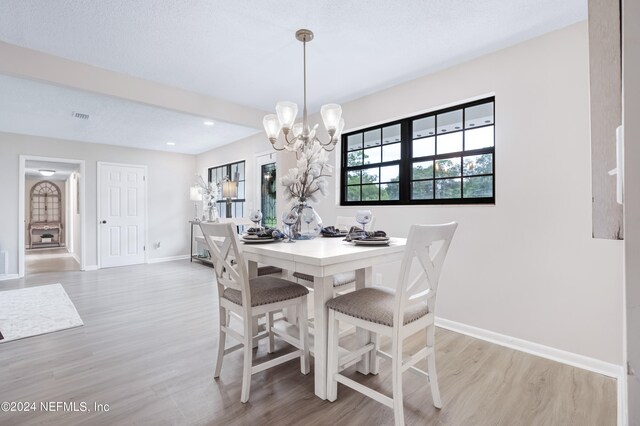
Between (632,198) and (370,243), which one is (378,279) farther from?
(632,198)

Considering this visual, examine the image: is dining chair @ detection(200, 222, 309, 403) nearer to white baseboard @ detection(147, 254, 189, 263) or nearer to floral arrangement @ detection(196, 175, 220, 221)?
floral arrangement @ detection(196, 175, 220, 221)

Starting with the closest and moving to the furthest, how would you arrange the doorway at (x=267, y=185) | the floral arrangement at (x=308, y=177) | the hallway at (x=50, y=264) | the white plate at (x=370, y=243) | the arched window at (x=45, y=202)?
the white plate at (x=370, y=243) → the floral arrangement at (x=308, y=177) → the doorway at (x=267, y=185) → the hallway at (x=50, y=264) → the arched window at (x=45, y=202)

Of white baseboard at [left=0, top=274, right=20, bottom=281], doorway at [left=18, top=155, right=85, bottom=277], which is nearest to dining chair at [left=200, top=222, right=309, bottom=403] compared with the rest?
white baseboard at [left=0, top=274, right=20, bottom=281]

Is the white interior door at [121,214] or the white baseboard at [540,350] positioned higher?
the white interior door at [121,214]

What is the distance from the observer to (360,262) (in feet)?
5.50

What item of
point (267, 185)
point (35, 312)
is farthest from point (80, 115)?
point (267, 185)

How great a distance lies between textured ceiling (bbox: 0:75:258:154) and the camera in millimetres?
3508

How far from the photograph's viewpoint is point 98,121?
448cm

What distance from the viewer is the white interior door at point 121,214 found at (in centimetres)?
598

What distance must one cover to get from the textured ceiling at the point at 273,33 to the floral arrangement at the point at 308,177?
0.95 meters

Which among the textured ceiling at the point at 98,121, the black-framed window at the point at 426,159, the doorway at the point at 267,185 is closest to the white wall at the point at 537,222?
the black-framed window at the point at 426,159

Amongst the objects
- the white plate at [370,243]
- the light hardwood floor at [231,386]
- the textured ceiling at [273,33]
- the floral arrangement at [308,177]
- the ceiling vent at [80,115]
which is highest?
the textured ceiling at [273,33]

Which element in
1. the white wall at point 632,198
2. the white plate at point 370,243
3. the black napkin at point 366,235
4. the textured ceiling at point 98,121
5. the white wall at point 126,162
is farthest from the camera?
the white wall at point 126,162

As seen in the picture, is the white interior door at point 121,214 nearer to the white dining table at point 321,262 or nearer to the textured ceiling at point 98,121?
the textured ceiling at point 98,121
